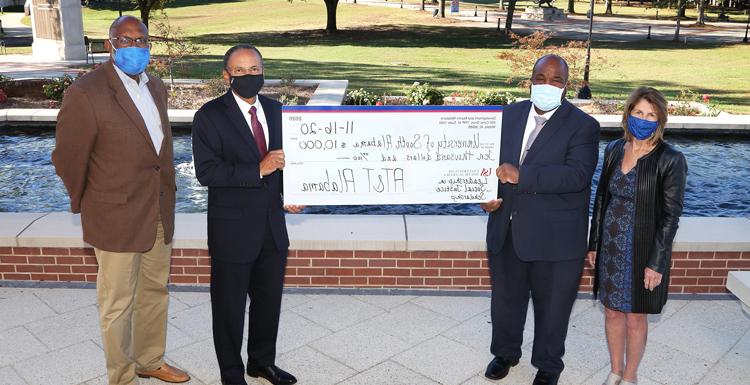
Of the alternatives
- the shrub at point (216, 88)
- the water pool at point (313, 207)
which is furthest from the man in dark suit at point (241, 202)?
the shrub at point (216, 88)

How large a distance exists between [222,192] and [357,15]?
53170 mm

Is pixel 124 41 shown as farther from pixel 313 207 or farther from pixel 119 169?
pixel 313 207

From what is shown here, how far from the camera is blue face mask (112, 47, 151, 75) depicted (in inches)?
167

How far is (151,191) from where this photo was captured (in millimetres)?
4438

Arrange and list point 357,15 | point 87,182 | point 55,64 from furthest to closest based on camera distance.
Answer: point 357,15
point 55,64
point 87,182

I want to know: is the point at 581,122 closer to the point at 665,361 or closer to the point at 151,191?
the point at 665,361

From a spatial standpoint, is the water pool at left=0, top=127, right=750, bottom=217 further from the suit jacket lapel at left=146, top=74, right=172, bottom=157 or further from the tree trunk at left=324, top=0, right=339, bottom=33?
the tree trunk at left=324, top=0, right=339, bottom=33

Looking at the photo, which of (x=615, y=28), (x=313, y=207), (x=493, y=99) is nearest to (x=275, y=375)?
(x=313, y=207)

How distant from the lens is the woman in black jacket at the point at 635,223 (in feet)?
14.4

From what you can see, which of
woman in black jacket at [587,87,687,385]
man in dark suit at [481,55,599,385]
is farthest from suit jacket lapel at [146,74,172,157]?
woman in black jacket at [587,87,687,385]

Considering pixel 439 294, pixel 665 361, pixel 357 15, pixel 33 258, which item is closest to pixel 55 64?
pixel 33 258

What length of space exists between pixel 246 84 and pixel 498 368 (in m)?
2.59

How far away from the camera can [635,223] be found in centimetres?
448

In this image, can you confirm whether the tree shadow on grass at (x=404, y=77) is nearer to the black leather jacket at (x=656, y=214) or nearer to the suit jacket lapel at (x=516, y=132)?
the suit jacket lapel at (x=516, y=132)
